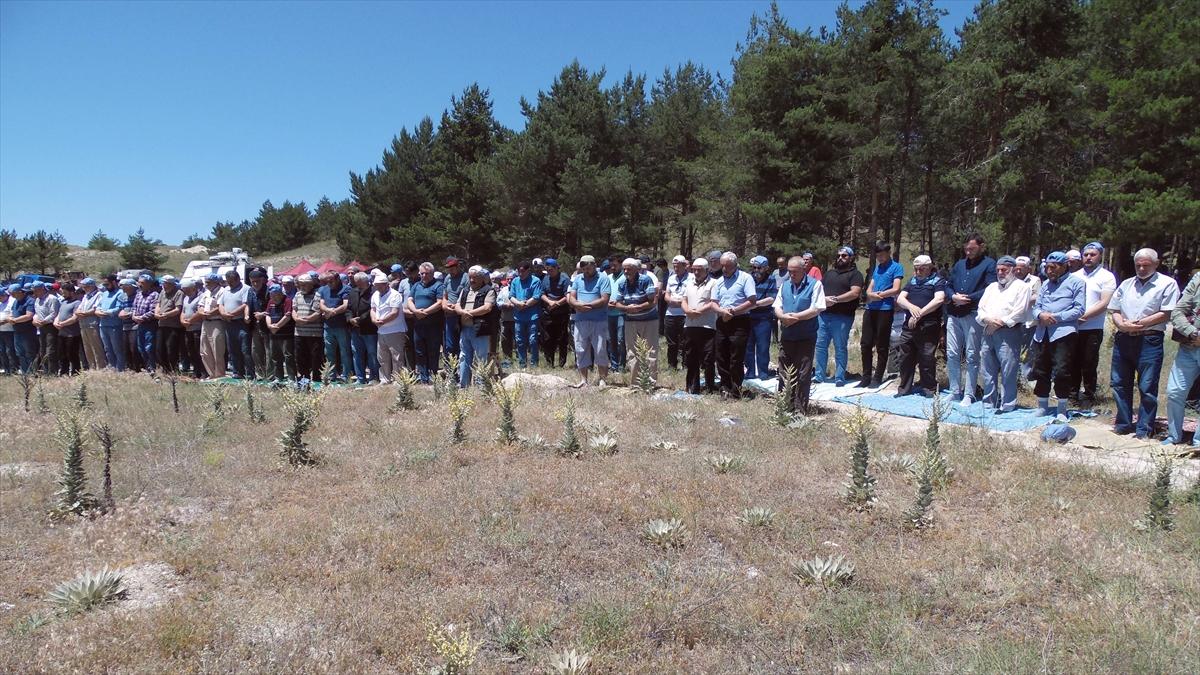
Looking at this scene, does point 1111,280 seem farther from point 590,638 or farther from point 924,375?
point 590,638

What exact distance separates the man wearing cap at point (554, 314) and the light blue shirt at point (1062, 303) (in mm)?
6117

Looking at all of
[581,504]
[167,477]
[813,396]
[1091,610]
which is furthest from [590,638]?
[813,396]

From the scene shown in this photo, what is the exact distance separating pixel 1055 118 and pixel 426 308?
18.5 meters

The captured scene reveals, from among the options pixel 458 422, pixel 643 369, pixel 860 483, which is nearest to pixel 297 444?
pixel 458 422

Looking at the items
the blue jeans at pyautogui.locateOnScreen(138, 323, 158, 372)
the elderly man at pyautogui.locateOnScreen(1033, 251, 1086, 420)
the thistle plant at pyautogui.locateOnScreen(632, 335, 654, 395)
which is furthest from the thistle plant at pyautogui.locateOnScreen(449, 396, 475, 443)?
Result: the blue jeans at pyautogui.locateOnScreen(138, 323, 158, 372)

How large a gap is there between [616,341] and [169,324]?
288 inches

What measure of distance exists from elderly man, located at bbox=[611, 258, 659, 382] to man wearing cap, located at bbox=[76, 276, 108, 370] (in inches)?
369

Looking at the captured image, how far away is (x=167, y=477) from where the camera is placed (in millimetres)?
5668

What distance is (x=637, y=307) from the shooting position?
30.1 ft

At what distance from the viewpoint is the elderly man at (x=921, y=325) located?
8039mm

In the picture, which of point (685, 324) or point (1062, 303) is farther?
point (685, 324)

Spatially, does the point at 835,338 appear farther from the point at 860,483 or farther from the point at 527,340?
the point at 527,340

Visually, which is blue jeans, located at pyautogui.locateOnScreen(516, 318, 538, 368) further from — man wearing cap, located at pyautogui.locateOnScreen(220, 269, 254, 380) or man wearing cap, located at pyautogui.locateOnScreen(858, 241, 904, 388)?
man wearing cap, located at pyautogui.locateOnScreen(858, 241, 904, 388)

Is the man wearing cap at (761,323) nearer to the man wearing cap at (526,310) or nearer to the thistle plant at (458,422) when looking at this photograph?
the man wearing cap at (526,310)
